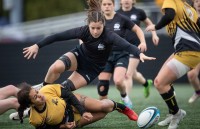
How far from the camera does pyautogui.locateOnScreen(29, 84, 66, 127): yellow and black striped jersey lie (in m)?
7.38

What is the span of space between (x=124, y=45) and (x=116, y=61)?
2.82m

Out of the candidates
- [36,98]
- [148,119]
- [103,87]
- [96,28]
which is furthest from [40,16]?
[36,98]

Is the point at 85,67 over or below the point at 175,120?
over

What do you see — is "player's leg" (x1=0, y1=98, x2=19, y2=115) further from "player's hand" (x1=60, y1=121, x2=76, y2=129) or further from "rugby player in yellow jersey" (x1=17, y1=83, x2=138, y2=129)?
"player's hand" (x1=60, y1=121, x2=76, y2=129)

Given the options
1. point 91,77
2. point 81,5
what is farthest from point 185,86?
point 81,5

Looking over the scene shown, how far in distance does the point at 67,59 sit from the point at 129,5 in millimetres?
3387

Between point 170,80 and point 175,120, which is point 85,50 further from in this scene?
point 175,120

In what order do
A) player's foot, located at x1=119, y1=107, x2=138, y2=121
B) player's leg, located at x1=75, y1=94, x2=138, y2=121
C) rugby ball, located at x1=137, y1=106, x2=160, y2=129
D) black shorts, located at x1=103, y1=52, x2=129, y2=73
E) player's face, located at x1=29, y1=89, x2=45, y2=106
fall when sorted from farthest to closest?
1. black shorts, located at x1=103, y1=52, x2=129, y2=73
2. player's foot, located at x1=119, y1=107, x2=138, y2=121
3. player's leg, located at x1=75, y1=94, x2=138, y2=121
4. rugby ball, located at x1=137, y1=106, x2=160, y2=129
5. player's face, located at x1=29, y1=89, x2=45, y2=106

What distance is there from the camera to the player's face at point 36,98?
23.6 ft

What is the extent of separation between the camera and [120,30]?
10.6 metres

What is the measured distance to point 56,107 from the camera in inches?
296

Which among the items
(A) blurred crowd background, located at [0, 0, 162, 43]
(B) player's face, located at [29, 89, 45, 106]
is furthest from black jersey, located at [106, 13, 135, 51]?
(A) blurred crowd background, located at [0, 0, 162, 43]

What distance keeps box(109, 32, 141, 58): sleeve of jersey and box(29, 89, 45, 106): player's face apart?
1.48 metres

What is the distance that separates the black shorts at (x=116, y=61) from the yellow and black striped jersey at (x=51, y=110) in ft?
10.6
